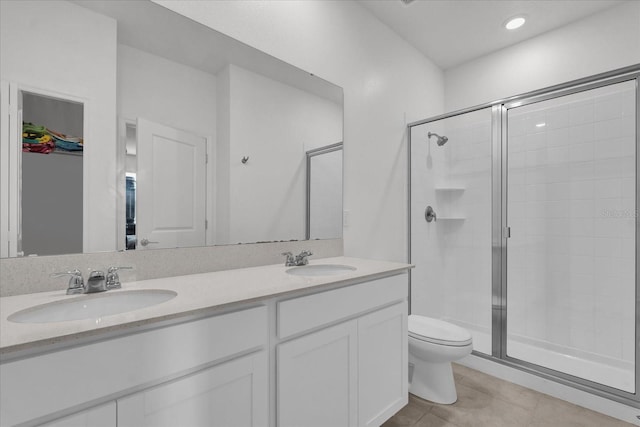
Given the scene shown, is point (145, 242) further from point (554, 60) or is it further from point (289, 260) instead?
point (554, 60)

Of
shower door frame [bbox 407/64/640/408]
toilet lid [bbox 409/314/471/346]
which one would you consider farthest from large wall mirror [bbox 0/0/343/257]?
shower door frame [bbox 407/64/640/408]

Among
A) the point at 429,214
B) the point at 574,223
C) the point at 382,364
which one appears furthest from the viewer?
the point at 429,214

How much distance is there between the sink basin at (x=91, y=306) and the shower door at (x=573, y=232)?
7.54ft

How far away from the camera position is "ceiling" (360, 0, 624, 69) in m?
2.22

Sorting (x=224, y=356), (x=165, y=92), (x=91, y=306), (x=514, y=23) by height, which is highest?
(x=514, y=23)

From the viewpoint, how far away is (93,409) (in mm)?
728

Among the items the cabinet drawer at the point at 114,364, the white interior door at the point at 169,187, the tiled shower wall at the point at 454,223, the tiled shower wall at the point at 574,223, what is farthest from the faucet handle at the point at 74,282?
the tiled shower wall at the point at 574,223

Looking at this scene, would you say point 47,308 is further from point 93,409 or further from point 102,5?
point 102,5

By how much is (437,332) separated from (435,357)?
0.55ft

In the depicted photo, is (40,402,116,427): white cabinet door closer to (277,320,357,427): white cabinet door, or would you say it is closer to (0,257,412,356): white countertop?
(0,257,412,356): white countertop

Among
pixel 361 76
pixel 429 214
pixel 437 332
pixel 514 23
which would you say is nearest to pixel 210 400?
pixel 437 332

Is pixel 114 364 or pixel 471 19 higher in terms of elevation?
pixel 471 19

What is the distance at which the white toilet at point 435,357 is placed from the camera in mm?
1793

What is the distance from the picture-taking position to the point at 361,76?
2.26 metres
